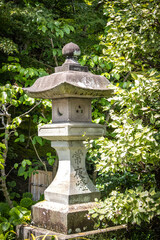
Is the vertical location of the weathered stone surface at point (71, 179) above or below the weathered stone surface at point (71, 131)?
below

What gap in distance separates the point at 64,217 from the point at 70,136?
2.92ft

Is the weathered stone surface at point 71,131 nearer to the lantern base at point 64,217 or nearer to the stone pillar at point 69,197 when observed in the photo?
the stone pillar at point 69,197

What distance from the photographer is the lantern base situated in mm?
3668

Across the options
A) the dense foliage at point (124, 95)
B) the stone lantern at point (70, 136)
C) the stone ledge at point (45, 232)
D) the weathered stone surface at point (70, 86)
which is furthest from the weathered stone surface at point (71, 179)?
the weathered stone surface at point (70, 86)

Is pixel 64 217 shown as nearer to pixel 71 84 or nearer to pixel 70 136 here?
pixel 70 136

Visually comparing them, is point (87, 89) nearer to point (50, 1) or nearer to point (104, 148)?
point (104, 148)

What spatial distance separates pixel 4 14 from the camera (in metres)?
5.61

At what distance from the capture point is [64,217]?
12.0ft

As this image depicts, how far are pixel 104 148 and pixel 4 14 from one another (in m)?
3.33

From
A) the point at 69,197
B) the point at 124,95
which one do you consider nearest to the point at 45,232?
the point at 69,197

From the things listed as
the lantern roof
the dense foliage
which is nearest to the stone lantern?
the lantern roof

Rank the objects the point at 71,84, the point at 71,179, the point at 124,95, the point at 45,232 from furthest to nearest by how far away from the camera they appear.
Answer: the point at 71,179 < the point at 45,232 < the point at 71,84 < the point at 124,95

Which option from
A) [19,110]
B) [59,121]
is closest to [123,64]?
[59,121]

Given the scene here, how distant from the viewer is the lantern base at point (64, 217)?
3.67m
